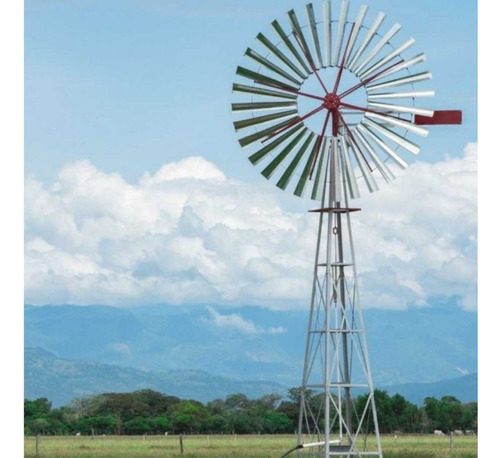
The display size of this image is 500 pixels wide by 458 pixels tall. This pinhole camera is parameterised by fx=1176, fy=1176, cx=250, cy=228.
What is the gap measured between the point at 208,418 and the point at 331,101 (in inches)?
1703

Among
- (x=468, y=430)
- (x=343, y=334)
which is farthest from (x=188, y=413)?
(x=343, y=334)

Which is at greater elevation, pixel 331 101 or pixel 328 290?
pixel 331 101

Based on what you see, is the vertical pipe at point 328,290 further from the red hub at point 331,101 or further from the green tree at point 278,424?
the green tree at point 278,424

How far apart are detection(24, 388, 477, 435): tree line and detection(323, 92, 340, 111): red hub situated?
26.7 m

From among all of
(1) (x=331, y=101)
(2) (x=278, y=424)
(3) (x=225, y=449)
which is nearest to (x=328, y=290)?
(1) (x=331, y=101)

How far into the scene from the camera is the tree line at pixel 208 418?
2196 inches

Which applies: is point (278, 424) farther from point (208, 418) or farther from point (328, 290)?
point (328, 290)

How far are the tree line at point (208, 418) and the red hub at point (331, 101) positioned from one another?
1050 inches

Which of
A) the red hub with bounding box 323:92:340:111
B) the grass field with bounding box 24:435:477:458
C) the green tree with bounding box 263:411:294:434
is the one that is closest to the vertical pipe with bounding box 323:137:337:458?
the red hub with bounding box 323:92:340:111

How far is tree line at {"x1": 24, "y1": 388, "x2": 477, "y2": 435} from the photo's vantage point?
5578cm

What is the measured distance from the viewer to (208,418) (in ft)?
206

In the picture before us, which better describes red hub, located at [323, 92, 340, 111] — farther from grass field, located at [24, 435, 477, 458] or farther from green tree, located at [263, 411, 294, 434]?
green tree, located at [263, 411, 294, 434]
